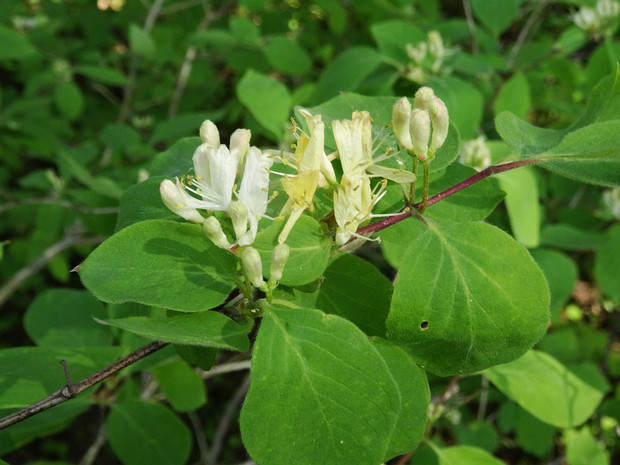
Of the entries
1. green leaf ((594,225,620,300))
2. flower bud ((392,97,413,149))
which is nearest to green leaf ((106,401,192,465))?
flower bud ((392,97,413,149))

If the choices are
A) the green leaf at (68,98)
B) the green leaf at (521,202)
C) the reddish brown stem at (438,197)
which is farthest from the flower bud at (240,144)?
the green leaf at (68,98)

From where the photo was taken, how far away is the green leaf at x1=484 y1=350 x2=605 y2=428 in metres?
1.30

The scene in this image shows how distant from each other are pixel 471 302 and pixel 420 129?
25 centimetres

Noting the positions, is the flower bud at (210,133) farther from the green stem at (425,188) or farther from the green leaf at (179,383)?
the green leaf at (179,383)

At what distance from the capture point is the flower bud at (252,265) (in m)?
0.76

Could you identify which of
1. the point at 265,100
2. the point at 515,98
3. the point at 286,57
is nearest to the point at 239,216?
the point at 265,100

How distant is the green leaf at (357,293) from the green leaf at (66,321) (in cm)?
85

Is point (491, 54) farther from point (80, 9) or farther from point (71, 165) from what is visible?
point (80, 9)

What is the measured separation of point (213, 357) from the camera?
2.92 feet

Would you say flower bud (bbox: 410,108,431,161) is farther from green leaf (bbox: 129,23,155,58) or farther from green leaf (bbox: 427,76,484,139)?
green leaf (bbox: 129,23,155,58)

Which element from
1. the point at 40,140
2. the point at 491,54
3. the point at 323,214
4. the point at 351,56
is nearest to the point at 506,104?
the point at 491,54

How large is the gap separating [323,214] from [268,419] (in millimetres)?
318

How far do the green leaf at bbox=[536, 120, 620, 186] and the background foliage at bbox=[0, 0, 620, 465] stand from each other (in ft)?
0.04

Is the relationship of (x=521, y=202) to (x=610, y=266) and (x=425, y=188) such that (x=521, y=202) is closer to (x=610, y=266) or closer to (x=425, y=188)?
(x=425, y=188)
